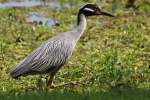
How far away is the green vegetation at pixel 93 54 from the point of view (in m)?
10.0

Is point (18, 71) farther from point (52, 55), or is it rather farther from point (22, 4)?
point (22, 4)

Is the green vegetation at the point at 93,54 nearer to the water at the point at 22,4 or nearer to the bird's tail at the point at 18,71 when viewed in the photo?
the bird's tail at the point at 18,71

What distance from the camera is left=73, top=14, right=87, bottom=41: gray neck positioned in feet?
37.4

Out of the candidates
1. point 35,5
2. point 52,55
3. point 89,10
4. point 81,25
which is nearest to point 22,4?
point 35,5

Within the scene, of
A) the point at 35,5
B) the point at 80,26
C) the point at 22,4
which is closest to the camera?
the point at 80,26

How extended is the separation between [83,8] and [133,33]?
4.91m

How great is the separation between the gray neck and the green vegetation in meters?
0.91

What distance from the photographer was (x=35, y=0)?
2489 cm

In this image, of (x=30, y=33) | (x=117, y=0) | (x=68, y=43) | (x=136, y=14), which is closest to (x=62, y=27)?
(x=30, y=33)

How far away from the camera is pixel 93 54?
14.5 metres

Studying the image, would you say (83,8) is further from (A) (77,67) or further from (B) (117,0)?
(B) (117,0)

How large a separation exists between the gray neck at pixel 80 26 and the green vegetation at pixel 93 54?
0.91 metres

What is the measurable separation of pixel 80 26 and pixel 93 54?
2955 millimetres

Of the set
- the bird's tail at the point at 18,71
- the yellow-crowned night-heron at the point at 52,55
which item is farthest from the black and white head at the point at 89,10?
the bird's tail at the point at 18,71
